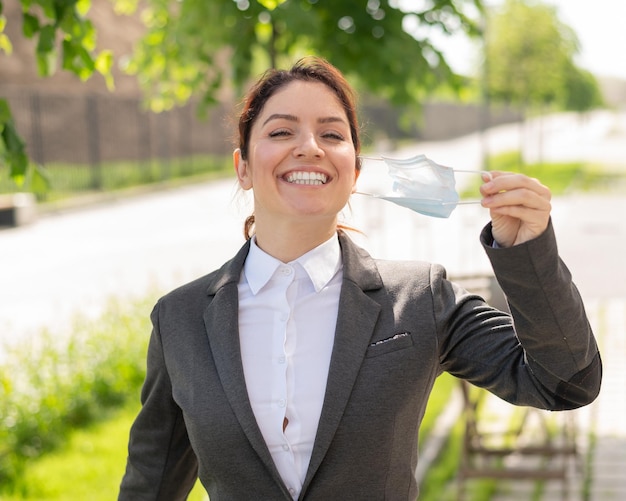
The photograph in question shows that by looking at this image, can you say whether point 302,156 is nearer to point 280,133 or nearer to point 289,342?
point 280,133

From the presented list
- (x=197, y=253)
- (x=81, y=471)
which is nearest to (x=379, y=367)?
(x=81, y=471)

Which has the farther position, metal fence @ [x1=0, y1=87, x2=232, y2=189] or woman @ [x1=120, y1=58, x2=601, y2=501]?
A: metal fence @ [x1=0, y1=87, x2=232, y2=189]

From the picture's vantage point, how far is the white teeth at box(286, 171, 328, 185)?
1.92 metres

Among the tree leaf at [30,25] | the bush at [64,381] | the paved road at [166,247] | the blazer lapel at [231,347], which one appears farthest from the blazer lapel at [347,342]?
the paved road at [166,247]

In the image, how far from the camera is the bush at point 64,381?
5.33 m

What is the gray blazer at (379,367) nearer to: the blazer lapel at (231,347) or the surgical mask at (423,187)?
the blazer lapel at (231,347)

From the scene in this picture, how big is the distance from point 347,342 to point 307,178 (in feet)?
1.17

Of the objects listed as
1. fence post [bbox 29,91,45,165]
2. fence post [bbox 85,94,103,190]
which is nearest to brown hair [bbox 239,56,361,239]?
fence post [bbox 29,91,45,165]

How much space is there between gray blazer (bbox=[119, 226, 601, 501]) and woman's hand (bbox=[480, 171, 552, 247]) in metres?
0.06

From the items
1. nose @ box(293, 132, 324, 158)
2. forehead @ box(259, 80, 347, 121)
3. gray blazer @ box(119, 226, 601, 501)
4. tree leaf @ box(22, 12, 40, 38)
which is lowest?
gray blazer @ box(119, 226, 601, 501)

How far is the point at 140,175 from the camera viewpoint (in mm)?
23922

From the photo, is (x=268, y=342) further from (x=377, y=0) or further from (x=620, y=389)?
(x=620, y=389)

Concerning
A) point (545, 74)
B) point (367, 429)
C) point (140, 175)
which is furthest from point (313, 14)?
point (545, 74)

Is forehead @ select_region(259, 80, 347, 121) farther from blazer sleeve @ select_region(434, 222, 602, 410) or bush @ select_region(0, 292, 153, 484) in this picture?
bush @ select_region(0, 292, 153, 484)
